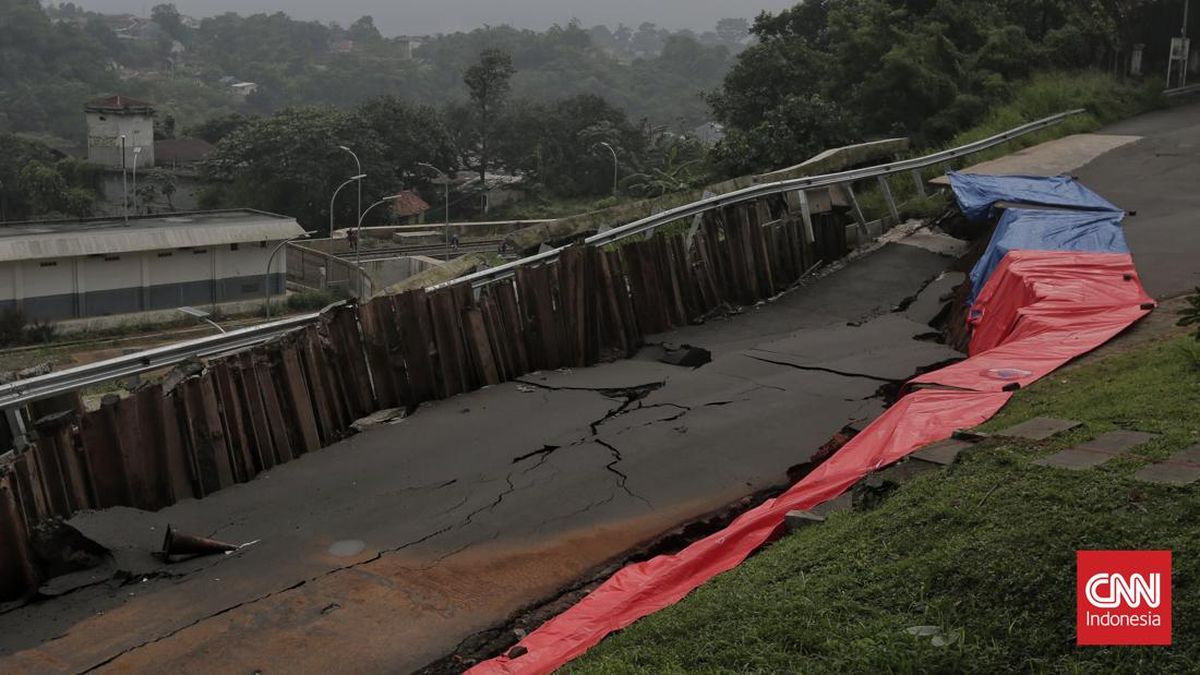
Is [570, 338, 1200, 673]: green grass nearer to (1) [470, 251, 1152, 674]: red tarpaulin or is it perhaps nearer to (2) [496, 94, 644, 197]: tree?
(1) [470, 251, 1152, 674]: red tarpaulin

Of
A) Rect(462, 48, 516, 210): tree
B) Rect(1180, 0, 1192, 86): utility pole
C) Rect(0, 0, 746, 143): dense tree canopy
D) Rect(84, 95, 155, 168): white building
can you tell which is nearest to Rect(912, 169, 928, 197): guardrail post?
Rect(1180, 0, 1192, 86): utility pole

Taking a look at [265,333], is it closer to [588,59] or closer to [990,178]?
[990,178]

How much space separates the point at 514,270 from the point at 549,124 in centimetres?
6198

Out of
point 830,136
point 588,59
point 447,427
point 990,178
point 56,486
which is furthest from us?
point 588,59

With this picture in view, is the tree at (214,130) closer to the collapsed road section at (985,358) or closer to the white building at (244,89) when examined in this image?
the white building at (244,89)

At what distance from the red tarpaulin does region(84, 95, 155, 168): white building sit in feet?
219

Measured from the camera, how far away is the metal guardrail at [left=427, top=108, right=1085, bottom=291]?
38.9 ft

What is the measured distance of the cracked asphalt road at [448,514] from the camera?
23.5ft

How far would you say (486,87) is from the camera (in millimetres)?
74938

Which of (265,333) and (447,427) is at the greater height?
(265,333)

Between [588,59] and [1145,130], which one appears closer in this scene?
[1145,130]

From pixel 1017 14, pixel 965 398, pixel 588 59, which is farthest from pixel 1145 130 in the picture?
pixel 588 59

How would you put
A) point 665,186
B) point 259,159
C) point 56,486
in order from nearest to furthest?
point 56,486, point 665,186, point 259,159

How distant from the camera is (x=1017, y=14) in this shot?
89.2 ft
